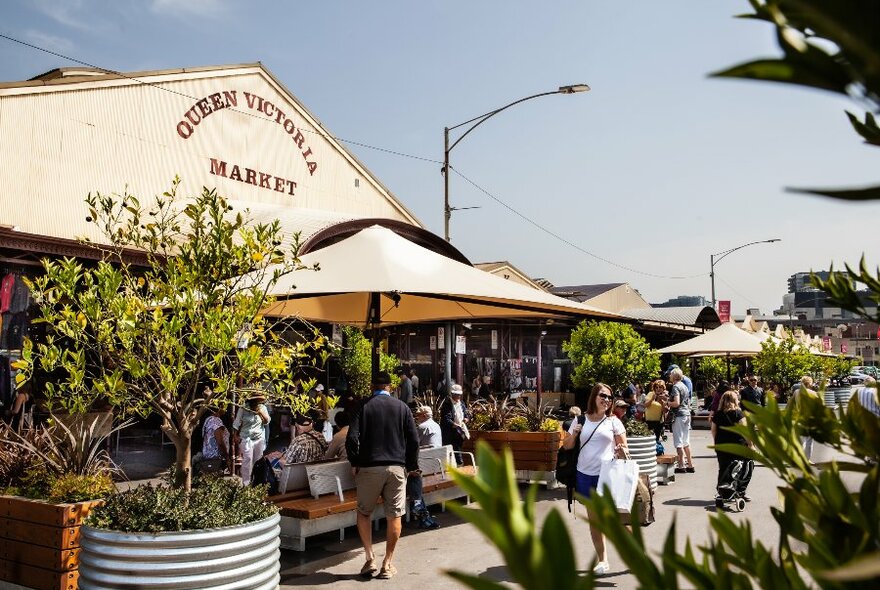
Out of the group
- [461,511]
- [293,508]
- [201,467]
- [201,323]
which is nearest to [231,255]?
[201,323]

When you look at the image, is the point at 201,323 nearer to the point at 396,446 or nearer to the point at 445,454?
the point at 396,446

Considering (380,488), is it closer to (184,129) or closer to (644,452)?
(644,452)

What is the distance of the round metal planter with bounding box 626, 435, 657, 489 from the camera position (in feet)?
36.6

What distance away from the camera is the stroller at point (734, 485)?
10.4 m

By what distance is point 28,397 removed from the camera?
14.4m

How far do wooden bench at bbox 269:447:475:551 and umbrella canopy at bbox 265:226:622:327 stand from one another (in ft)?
6.02

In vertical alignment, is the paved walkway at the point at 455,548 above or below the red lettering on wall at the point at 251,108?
below

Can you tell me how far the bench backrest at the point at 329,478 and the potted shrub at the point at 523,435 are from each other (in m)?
3.00

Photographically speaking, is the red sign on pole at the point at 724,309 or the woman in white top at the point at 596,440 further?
the red sign on pole at the point at 724,309

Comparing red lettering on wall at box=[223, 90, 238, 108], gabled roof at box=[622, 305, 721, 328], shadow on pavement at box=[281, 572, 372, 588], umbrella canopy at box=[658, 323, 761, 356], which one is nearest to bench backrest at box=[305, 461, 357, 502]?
shadow on pavement at box=[281, 572, 372, 588]

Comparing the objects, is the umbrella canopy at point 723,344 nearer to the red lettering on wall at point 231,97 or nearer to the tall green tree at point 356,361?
the tall green tree at point 356,361

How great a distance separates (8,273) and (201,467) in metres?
6.03

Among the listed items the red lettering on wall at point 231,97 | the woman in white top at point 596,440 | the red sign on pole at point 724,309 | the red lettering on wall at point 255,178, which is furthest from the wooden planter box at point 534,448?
the red sign on pole at point 724,309

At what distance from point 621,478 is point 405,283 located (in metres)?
2.82
